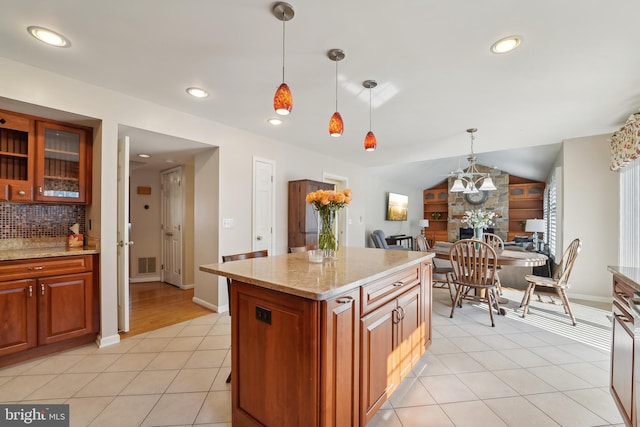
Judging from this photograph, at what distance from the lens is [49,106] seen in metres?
2.22

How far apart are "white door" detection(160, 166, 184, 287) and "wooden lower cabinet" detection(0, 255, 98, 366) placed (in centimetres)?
212

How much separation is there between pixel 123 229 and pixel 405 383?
284cm

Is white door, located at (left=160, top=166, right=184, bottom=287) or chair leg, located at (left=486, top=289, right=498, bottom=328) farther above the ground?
white door, located at (left=160, top=166, right=184, bottom=287)

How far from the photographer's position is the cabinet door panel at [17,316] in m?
2.04

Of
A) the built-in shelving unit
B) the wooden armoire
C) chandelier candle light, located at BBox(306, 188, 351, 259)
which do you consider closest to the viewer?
chandelier candle light, located at BBox(306, 188, 351, 259)

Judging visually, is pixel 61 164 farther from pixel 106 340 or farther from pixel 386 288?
pixel 386 288

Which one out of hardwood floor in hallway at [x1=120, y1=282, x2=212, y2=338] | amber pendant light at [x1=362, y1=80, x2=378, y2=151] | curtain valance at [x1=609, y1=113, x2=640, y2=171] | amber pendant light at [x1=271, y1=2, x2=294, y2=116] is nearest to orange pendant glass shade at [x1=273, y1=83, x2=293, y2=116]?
amber pendant light at [x1=271, y1=2, x2=294, y2=116]

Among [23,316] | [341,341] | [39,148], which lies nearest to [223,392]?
[341,341]

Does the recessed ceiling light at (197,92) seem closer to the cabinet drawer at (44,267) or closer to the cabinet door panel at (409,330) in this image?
the cabinet drawer at (44,267)

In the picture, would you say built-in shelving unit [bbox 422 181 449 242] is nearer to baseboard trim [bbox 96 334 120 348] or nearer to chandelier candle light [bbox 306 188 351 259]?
chandelier candle light [bbox 306 188 351 259]

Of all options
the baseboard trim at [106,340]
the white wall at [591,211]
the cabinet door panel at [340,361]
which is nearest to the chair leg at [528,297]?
the white wall at [591,211]

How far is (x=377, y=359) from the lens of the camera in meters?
1.50

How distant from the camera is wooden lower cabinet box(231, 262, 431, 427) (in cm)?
115

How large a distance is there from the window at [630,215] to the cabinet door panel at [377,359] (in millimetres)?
3520
